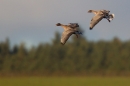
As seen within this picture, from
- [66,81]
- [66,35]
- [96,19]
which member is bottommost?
[66,35]

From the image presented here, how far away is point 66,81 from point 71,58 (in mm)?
6303

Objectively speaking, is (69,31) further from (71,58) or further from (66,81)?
(71,58)

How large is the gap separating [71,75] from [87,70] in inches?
77.2

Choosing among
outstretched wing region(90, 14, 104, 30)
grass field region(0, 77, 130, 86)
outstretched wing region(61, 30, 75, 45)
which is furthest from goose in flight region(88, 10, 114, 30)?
grass field region(0, 77, 130, 86)

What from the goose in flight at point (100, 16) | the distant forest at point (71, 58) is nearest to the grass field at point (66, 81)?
the distant forest at point (71, 58)

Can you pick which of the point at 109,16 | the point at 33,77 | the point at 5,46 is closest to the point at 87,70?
the point at 33,77

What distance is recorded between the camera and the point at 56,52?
47.9 meters

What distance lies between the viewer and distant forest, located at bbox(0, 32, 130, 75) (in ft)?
151

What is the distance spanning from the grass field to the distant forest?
1469 mm

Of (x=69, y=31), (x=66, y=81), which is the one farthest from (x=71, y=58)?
(x=69, y=31)

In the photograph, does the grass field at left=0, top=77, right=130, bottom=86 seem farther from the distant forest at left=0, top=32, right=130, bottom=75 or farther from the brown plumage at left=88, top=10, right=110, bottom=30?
the brown plumage at left=88, top=10, right=110, bottom=30

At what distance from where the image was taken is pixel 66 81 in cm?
4188

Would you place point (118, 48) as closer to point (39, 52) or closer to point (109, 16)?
point (39, 52)

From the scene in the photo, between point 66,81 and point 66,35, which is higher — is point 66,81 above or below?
above
